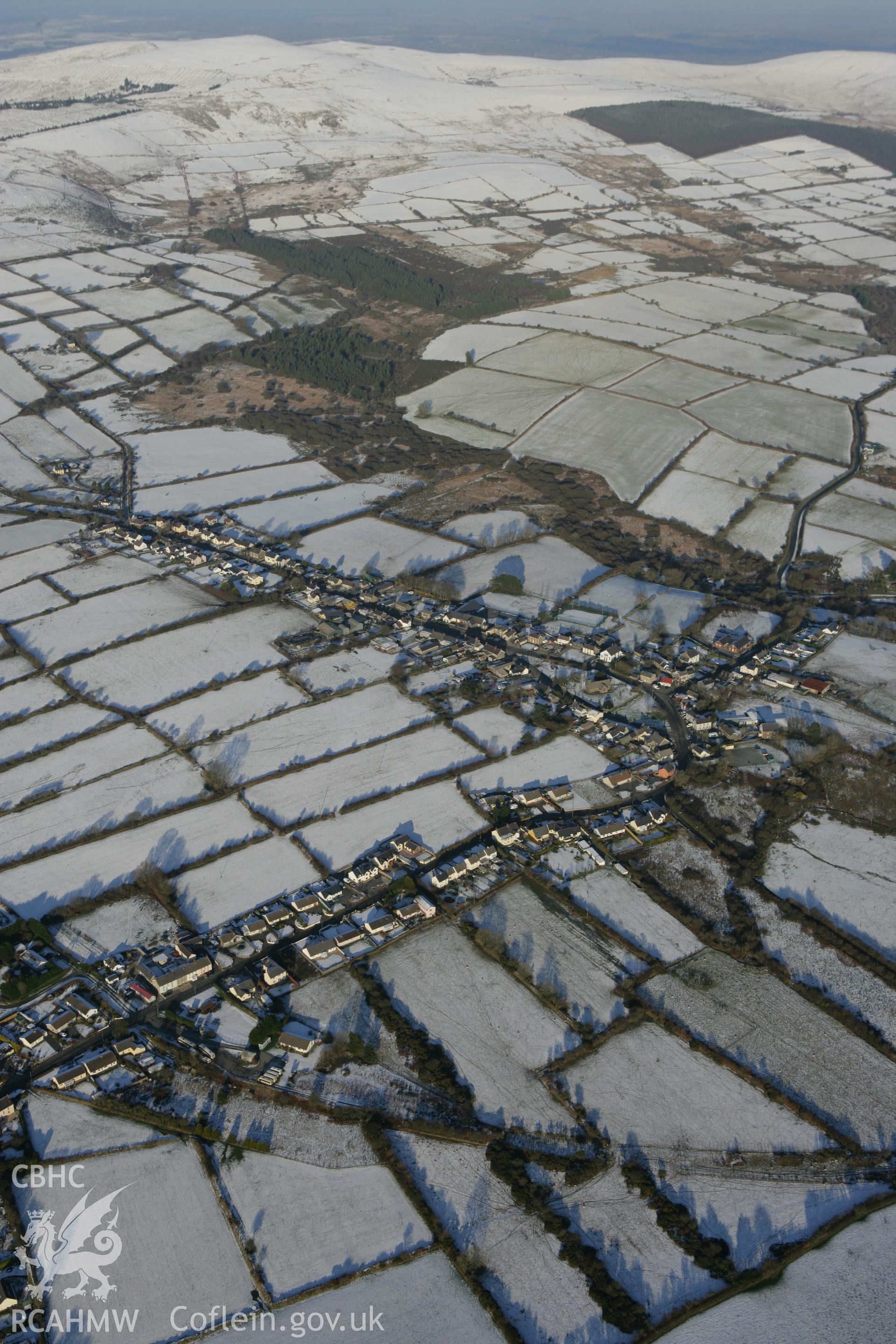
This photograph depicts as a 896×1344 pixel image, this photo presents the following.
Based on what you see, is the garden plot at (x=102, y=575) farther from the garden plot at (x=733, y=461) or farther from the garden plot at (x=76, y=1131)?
the garden plot at (x=733, y=461)

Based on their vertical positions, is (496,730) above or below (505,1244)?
above

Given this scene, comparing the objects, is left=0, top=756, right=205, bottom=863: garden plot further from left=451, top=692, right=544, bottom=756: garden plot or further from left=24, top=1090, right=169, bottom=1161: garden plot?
left=451, top=692, right=544, bottom=756: garden plot

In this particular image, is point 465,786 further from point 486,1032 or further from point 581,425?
point 581,425

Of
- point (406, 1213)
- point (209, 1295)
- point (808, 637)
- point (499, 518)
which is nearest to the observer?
point (209, 1295)

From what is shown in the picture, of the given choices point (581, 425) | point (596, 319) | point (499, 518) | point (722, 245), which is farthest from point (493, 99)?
point (499, 518)

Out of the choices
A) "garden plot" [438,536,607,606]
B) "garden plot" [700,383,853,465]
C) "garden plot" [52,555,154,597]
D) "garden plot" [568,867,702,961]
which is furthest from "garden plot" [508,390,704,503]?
"garden plot" [568,867,702,961]

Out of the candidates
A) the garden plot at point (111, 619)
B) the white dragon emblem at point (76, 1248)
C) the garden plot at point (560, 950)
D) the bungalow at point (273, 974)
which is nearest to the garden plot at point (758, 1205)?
the garden plot at point (560, 950)

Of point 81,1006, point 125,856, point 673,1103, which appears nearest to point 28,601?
point 125,856

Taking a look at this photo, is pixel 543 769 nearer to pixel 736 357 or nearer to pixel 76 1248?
pixel 76 1248
